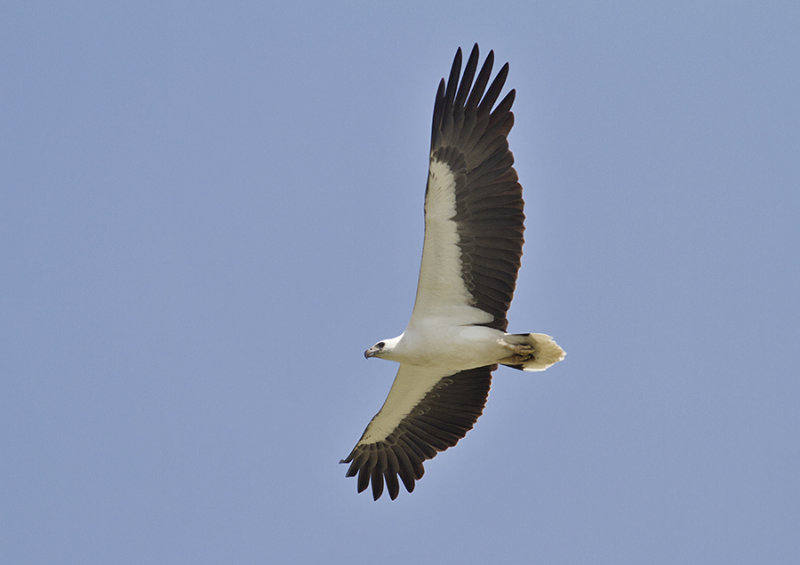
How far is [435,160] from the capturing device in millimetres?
14094

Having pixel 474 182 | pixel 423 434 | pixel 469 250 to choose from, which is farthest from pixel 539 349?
pixel 423 434

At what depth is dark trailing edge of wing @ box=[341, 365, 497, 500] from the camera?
51.9 feet

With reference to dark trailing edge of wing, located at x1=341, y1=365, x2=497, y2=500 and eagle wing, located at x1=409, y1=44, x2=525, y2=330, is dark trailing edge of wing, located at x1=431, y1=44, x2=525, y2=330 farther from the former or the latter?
dark trailing edge of wing, located at x1=341, y1=365, x2=497, y2=500

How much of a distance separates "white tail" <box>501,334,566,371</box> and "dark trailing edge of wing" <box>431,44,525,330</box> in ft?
2.82

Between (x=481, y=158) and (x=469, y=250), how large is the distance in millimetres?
1143

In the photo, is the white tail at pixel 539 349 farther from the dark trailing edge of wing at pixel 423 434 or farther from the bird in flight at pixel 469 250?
the dark trailing edge of wing at pixel 423 434

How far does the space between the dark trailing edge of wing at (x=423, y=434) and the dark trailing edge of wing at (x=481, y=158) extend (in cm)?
218

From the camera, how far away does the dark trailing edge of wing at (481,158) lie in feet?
45.7

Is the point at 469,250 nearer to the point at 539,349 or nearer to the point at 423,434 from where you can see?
the point at 539,349

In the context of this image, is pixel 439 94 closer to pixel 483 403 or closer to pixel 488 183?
pixel 488 183

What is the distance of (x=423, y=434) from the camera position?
1622 cm

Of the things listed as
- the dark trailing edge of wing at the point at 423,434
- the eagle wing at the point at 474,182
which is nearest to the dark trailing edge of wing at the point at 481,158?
the eagle wing at the point at 474,182

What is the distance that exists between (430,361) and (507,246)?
1895 millimetres

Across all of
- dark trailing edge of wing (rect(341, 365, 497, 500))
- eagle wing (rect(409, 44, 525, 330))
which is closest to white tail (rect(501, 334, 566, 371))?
eagle wing (rect(409, 44, 525, 330))
